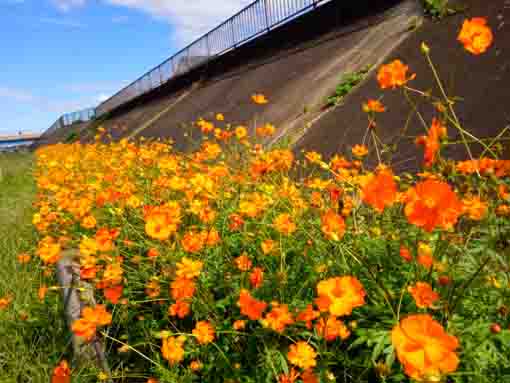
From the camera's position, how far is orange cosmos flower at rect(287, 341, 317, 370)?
1.18m

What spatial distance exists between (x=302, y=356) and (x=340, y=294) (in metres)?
0.29

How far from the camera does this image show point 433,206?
0.90 metres

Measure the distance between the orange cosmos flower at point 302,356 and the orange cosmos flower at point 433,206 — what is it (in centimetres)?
53

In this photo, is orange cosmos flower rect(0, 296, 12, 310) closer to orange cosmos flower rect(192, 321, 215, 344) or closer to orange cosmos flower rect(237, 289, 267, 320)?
orange cosmos flower rect(192, 321, 215, 344)

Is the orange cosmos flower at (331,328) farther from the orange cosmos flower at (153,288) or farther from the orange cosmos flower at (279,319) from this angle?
the orange cosmos flower at (153,288)

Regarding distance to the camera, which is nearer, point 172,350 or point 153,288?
point 172,350

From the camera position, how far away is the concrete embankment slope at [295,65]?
6492 mm

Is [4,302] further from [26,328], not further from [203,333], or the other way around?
[203,333]

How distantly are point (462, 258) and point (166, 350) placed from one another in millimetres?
1057

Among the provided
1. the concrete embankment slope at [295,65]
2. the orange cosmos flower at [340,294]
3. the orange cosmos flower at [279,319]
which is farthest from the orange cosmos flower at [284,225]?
the concrete embankment slope at [295,65]

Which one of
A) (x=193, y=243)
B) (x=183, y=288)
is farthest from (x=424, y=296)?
(x=193, y=243)

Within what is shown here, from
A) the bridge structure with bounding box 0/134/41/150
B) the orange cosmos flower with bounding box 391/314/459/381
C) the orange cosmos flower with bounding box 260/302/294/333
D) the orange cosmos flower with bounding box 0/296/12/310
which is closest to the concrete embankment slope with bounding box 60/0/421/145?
the orange cosmos flower with bounding box 0/296/12/310

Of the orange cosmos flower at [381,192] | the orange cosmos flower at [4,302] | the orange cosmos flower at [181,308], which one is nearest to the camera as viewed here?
the orange cosmos flower at [381,192]

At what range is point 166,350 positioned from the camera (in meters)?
1.32
